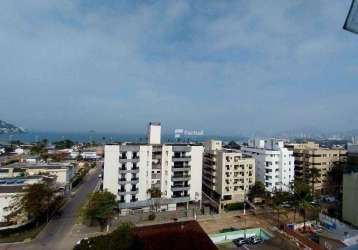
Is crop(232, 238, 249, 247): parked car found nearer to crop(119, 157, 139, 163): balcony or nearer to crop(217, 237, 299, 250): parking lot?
crop(217, 237, 299, 250): parking lot

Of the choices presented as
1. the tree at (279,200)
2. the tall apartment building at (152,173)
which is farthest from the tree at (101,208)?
the tree at (279,200)

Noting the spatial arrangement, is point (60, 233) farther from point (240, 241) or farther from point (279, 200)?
point (279, 200)

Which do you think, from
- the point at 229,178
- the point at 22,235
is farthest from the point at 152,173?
the point at 22,235

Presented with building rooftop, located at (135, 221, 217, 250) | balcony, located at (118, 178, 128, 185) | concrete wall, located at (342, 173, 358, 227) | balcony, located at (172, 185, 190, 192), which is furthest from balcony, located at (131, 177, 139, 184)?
concrete wall, located at (342, 173, 358, 227)

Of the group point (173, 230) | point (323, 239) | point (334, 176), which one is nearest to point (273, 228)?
point (323, 239)

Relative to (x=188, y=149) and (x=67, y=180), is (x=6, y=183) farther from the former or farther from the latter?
(x=188, y=149)
